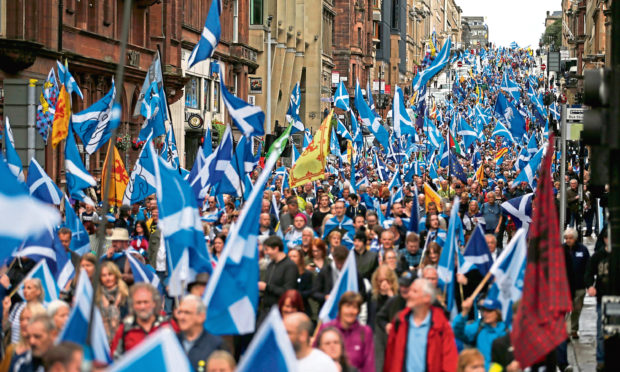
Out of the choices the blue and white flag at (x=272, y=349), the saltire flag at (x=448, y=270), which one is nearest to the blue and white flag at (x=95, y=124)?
the saltire flag at (x=448, y=270)

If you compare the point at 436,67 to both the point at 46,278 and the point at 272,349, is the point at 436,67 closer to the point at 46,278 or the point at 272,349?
the point at 46,278

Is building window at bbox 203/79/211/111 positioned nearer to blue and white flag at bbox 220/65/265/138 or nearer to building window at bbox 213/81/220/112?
building window at bbox 213/81/220/112

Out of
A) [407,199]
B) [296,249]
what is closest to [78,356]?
[296,249]

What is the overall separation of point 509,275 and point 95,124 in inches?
524

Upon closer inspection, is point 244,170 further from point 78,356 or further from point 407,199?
point 78,356

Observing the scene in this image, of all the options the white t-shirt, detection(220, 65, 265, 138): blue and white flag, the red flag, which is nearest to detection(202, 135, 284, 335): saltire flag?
the white t-shirt

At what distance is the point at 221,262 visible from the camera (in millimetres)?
9586

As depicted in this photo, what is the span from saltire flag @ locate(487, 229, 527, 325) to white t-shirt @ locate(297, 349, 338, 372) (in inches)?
125

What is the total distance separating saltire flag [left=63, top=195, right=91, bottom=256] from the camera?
51.8 feet

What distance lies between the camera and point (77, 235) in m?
16.4

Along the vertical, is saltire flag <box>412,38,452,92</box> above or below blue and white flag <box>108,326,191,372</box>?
above

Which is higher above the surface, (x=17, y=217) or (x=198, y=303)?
(x=17, y=217)

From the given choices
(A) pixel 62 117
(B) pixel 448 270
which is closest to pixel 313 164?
(A) pixel 62 117

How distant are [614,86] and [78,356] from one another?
4207mm
